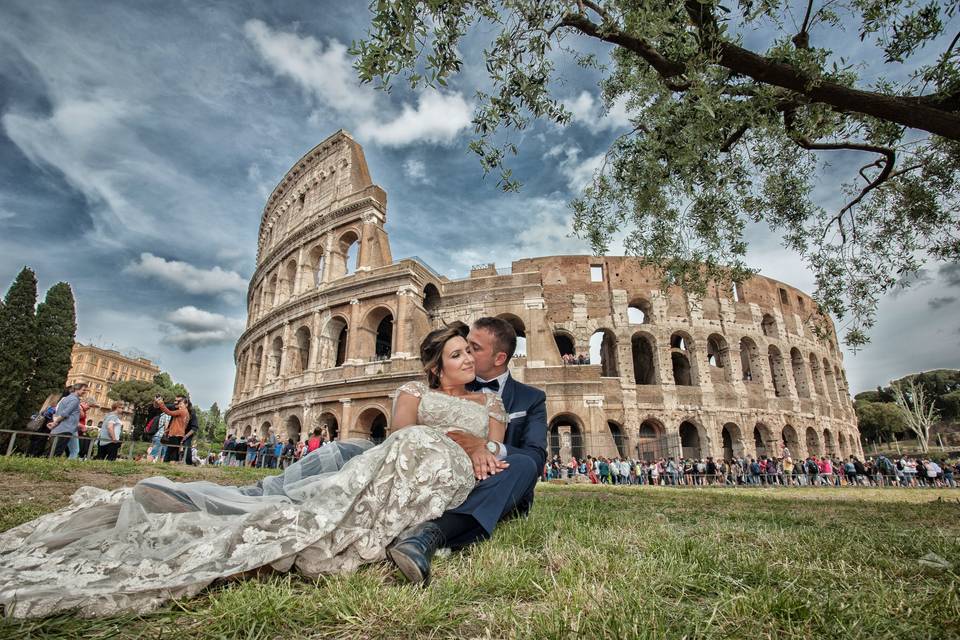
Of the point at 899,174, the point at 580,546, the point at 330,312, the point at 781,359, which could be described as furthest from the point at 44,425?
the point at 781,359

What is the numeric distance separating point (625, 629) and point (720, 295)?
27226 millimetres

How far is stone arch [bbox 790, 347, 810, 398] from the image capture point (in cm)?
2653

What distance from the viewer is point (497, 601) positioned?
174 centimetres

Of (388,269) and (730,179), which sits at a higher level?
(388,269)

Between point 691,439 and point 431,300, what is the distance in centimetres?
1573

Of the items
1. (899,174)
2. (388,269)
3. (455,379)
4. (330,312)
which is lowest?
(455,379)

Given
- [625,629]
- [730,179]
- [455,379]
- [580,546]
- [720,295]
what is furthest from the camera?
[720,295]

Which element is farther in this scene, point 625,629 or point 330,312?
point 330,312

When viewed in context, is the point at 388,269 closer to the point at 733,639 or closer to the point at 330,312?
the point at 330,312

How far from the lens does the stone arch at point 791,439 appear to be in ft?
81.5

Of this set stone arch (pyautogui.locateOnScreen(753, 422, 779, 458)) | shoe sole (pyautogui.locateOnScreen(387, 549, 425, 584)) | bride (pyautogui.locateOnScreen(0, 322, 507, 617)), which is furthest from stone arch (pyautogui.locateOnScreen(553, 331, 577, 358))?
shoe sole (pyautogui.locateOnScreen(387, 549, 425, 584))

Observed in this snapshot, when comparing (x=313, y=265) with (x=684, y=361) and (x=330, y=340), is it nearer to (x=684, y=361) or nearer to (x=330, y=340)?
(x=330, y=340)

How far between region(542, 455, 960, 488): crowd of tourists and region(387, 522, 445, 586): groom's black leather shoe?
1561cm

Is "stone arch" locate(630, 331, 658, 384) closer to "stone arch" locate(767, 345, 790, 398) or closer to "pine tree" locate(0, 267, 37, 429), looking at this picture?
"stone arch" locate(767, 345, 790, 398)
